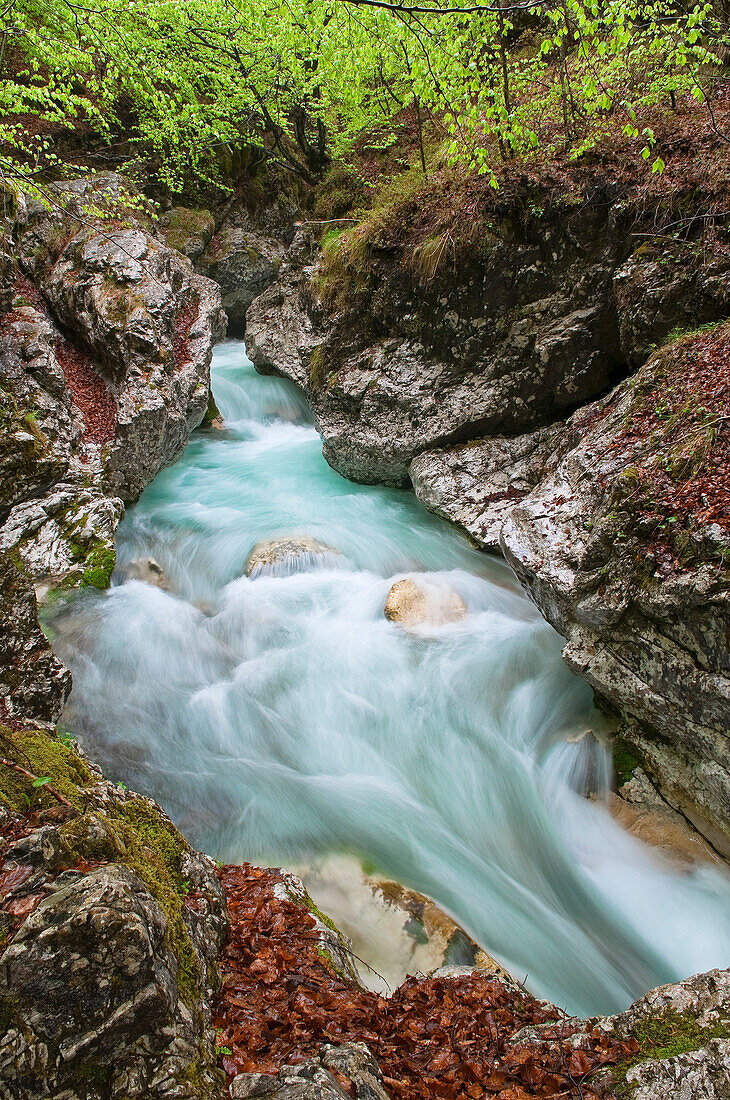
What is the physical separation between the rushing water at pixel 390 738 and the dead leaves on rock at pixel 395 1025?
50.0 inches

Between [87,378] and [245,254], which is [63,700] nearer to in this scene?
[87,378]

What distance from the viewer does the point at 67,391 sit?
861 centimetres

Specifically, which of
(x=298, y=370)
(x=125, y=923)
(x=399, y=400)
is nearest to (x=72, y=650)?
(x=125, y=923)

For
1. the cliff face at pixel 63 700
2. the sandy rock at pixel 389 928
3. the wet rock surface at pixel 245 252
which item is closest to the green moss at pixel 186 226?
the wet rock surface at pixel 245 252

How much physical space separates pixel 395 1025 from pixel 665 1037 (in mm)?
1380

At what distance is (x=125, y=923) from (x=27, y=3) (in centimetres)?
1681

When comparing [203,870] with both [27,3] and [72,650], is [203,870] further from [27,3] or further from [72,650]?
[27,3]

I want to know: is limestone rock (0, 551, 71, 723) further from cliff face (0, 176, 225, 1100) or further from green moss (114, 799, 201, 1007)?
green moss (114, 799, 201, 1007)

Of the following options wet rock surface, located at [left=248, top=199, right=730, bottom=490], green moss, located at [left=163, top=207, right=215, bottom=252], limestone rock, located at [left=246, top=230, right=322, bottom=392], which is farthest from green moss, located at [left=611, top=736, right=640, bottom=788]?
green moss, located at [left=163, top=207, right=215, bottom=252]

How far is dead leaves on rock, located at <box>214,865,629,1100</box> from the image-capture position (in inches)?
99.2

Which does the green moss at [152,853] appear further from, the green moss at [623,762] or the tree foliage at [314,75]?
the tree foliage at [314,75]

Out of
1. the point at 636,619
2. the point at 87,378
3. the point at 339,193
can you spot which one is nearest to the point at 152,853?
the point at 636,619

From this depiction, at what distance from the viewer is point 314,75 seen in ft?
40.3

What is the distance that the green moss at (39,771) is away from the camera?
2715mm
